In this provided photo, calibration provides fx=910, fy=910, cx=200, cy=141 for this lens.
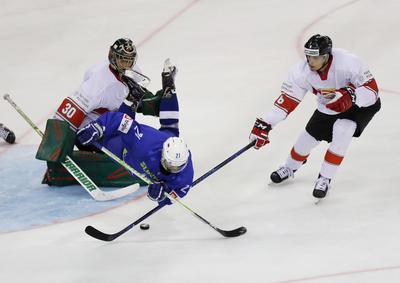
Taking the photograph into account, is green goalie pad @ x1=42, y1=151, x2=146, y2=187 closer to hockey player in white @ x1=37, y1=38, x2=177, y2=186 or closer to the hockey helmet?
hockey player in white @ x1=37, y1=38, x2=177, y2=186

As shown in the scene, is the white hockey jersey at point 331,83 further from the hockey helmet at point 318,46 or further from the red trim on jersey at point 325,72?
the hockey helmet at point 318,46

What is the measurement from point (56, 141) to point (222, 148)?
44.8 inches

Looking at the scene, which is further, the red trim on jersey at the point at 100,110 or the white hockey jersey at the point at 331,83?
the red trim on jersey at the point at 100,110

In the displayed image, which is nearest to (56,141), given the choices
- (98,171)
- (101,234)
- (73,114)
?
(73,114)

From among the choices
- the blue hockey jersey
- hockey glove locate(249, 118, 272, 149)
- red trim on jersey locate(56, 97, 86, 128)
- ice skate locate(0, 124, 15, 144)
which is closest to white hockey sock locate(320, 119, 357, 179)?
hockey glove locate(249, 118, 272, 149)

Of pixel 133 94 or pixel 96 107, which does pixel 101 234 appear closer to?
pixel 96 107

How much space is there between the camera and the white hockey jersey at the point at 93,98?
16.7ft

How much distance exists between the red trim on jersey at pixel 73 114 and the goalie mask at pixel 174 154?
2.99 feet

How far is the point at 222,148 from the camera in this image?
5.69 m

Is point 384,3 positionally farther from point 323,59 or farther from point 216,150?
point 323,59

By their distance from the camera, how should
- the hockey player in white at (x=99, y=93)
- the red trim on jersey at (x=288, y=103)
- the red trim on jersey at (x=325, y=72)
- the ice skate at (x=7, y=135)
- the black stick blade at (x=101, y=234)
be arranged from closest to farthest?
the black stick blade at (x=101, y=234) → the red trim on jersey at (x=325, y=72) → the red trim on jersey at (x=288, y=103) → the hockey player in white at (x=99, y=93) → the ice skate at (x=7, y=135)

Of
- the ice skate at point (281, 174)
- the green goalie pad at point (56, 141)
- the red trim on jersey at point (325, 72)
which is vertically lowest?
the ice skate at point (281, 174)

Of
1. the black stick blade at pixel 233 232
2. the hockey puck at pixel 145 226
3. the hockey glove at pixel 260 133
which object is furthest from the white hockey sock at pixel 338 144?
the hockey puck at pixel 145 226

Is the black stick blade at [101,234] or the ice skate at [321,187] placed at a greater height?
the ice skate at [321,187]
